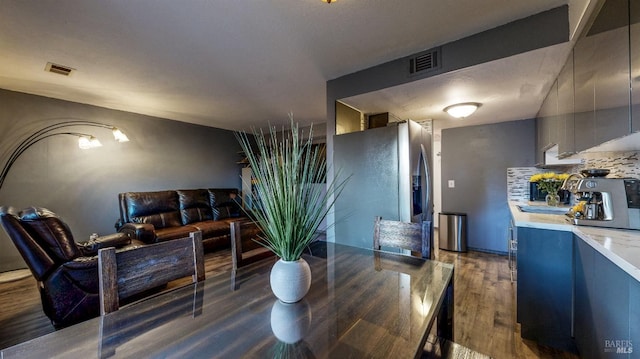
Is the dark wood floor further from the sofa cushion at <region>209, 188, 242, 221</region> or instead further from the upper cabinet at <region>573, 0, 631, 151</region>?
the sofa cushion at <region>209, 188, 242, 221</region>

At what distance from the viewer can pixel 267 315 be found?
0.87 meters

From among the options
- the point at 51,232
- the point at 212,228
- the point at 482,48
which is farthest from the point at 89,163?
the point at 482,48

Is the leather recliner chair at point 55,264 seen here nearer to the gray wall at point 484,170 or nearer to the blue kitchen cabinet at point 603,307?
the blue kitchen cabinet at point 603,307

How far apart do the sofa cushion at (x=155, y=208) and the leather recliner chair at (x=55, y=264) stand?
1.94m

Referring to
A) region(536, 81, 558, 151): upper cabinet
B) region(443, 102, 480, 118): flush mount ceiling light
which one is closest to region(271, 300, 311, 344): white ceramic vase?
region(536, 81, 558, 151): upper cabinet

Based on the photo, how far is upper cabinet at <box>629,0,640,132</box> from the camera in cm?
101

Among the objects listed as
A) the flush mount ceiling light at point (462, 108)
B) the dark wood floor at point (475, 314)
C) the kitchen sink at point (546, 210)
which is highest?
the flush mount ceiling light at point (462, 108)

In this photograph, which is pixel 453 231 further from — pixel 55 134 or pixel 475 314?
pixel 55 134

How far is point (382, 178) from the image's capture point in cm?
240

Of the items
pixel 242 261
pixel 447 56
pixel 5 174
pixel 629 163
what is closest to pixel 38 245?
pixel 242 261

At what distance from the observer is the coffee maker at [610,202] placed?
144 centimetres

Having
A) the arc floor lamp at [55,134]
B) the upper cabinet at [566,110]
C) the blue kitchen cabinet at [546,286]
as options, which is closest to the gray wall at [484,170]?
the upper cabinet at [566,110]

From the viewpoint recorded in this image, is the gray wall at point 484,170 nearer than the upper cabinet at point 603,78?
No

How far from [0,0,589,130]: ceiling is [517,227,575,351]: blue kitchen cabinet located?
1306mm
